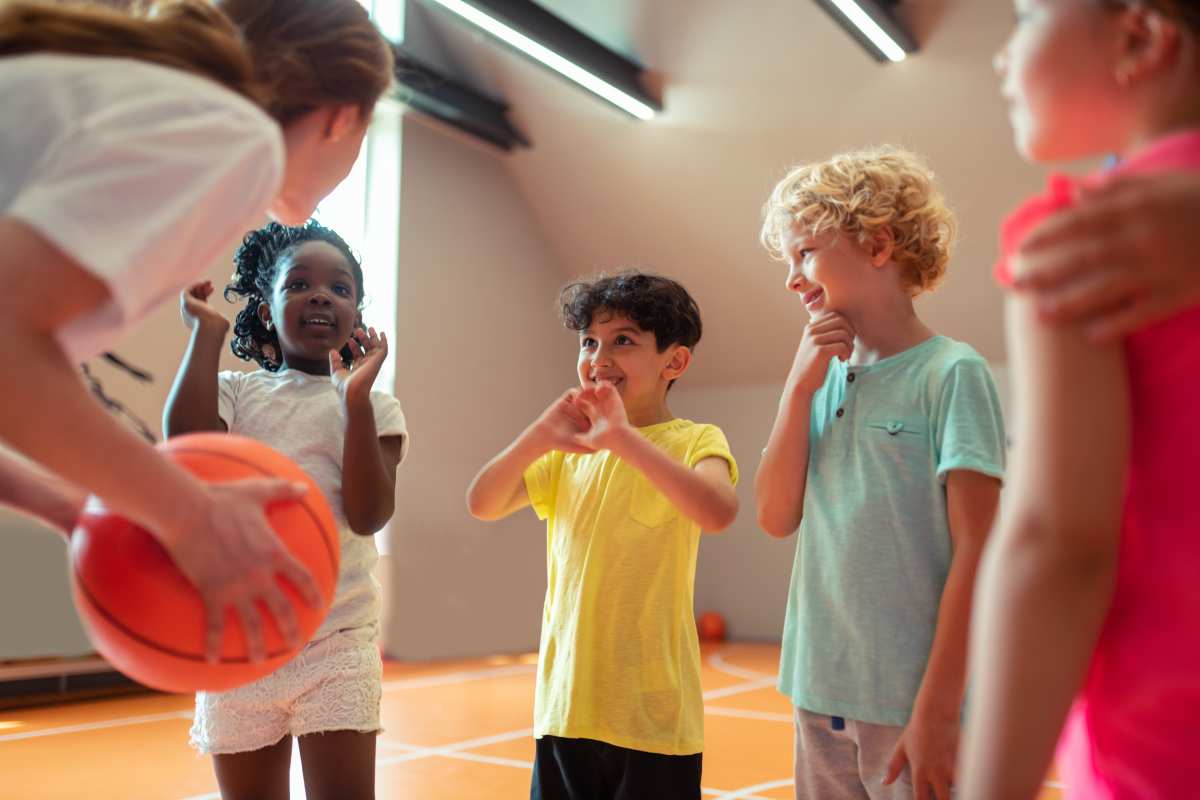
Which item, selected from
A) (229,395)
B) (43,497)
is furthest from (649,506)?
(43,497)

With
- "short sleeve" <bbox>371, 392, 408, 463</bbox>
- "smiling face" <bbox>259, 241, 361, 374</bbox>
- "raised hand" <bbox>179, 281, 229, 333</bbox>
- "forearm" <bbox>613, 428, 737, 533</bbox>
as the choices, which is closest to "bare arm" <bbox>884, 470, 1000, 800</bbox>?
"forearm" <bbox>613, 428, 737, 533</bbox>

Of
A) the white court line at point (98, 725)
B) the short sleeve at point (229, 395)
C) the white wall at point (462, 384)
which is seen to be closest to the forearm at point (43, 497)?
the short sleeve at point (229, 395)

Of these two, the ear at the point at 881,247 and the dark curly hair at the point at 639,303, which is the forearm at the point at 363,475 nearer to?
the dark curly hair at the point at 639,303

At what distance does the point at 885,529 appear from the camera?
1.83 m

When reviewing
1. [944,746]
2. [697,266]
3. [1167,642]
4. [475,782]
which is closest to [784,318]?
[697,266]

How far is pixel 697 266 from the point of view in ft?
26.4

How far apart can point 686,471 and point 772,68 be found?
4893 millimetres

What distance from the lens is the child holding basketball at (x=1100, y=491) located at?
31.7 inches

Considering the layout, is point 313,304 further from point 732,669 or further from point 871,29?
point 732,669

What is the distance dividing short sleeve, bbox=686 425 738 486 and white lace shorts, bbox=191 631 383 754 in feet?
2.81

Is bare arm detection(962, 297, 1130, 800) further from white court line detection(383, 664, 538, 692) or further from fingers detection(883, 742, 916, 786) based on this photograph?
white court line detection(383, 664, 538, 692)

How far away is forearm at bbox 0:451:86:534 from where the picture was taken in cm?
143

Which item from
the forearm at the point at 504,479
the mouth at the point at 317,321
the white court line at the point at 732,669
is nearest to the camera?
the forearm at the point at 504,479

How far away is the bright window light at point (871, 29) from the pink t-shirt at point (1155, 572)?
4967mm
